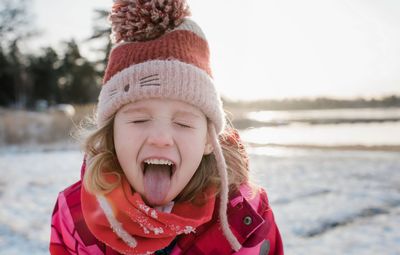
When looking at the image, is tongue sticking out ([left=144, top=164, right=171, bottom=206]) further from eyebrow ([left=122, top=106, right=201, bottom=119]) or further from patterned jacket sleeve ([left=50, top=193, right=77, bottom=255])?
patterned jacket sleeve ([left=50, top=193, right=77, bottom=255])

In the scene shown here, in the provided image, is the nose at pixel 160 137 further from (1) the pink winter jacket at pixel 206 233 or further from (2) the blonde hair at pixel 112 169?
(1) the pink winter jacket at pixel 206 233

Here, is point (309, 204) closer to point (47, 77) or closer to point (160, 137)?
point (160, 137)

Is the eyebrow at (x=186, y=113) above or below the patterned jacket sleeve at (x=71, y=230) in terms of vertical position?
above

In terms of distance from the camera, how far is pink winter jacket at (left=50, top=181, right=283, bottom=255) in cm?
162

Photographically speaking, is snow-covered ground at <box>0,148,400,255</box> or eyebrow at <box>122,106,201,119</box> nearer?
eyebrow at <box>122,106,201,119</box>

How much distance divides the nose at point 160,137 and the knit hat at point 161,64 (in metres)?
0.14

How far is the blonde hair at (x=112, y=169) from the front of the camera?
1656 millimetres

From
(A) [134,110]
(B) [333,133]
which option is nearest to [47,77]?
(B) [333,133]

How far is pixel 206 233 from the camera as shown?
164 centimetres

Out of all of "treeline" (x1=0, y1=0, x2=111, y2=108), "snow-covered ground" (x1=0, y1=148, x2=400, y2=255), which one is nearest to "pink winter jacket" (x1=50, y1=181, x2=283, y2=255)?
"snow-covered ground" (x1=0, y1=148, x2=400, y2=255)

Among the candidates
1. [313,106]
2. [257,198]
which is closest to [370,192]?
[257,198]

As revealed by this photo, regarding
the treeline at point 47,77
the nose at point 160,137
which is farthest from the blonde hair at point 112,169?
the treeline at point 47,77

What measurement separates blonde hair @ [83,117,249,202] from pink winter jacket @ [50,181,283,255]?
0.11 metres

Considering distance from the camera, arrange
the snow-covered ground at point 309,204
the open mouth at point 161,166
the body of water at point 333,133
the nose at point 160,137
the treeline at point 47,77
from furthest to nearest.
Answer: the treeline at point 47,77
the body of water at point 333,133
the snow-covered ground at point 309,204
the open mouth at point 161,166
the nose at point 160,137
